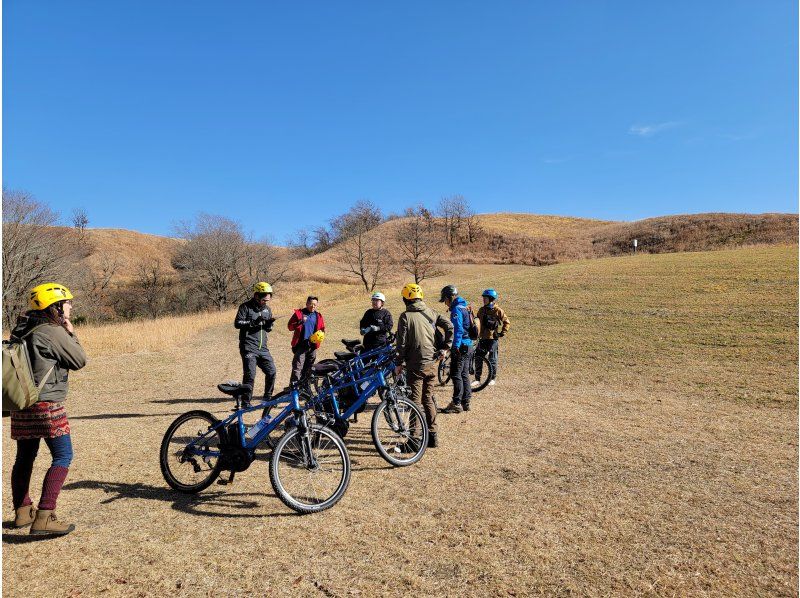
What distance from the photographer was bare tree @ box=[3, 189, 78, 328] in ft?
87.4

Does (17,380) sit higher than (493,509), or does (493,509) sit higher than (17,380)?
(17,380)

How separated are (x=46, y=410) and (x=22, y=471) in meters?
0.67

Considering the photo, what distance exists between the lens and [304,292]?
48.8m

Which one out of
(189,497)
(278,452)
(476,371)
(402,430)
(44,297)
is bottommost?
(189,497)

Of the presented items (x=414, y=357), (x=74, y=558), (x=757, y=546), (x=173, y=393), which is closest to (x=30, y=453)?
(x=74, y=558)

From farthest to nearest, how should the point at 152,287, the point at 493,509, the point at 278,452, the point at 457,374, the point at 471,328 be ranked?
the point at 152,287
the point at 471,328
the point at 457,374
the point at 493,509
the point at 278,452

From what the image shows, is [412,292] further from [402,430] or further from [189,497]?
[189,497]

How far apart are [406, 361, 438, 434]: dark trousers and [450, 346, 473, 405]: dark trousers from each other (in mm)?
2032

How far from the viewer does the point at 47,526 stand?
12.7 feet

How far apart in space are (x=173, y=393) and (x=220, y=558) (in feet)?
26.5

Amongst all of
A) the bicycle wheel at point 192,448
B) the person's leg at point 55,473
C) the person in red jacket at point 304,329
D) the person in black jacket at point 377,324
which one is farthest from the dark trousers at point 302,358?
the person's leg at point 55,473

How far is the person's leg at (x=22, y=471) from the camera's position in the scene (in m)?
3.91

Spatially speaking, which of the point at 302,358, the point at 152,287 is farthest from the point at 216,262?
the point at 302,358

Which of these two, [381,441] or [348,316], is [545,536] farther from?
[348,316]
